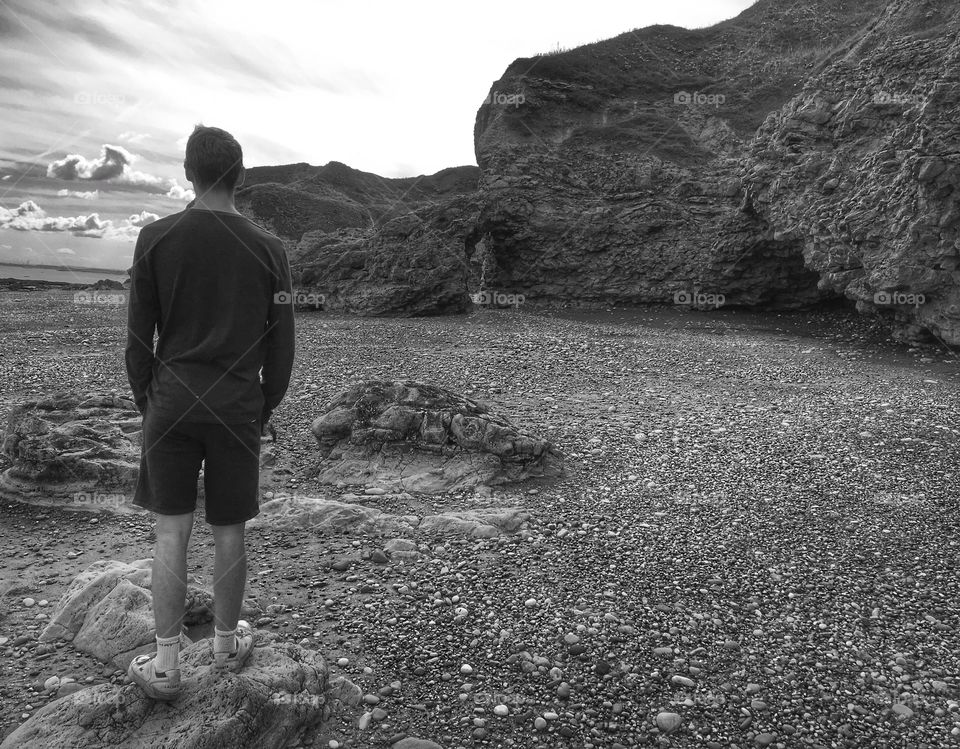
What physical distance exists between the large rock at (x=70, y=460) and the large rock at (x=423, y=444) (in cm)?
231

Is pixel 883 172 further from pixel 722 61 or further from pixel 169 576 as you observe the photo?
pixel 722 61

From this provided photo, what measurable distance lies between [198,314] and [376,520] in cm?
382

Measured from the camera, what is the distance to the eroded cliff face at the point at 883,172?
1564 cm

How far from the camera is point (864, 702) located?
4418mm

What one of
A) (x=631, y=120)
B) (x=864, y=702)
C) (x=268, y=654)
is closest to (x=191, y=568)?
(x=268, y=654)

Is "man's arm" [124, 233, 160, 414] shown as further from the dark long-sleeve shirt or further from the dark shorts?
the dark shorts

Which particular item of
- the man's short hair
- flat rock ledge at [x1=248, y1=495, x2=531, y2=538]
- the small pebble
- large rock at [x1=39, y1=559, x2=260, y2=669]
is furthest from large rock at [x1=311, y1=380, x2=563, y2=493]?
the man's short hair

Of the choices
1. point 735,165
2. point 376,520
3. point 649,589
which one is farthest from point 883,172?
point 376,520

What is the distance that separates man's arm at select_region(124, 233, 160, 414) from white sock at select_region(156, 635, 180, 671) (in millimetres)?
1364

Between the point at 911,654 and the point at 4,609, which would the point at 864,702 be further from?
the point at 4,609

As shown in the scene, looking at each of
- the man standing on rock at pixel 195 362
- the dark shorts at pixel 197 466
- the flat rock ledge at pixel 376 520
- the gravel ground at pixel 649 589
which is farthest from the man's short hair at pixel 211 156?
the flat rock ledge at pixel 376 520

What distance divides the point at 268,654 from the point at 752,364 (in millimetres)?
13397

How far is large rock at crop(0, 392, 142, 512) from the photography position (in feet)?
25.0

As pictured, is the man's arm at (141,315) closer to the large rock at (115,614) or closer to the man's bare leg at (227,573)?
the man's bare leg at (227,573)
